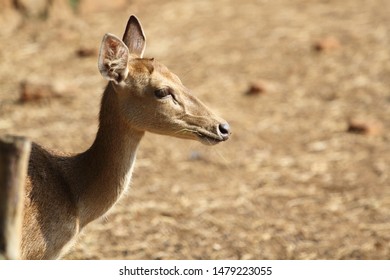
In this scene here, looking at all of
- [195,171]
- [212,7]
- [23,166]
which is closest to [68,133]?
[195,171]

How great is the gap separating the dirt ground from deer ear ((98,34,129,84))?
127cm

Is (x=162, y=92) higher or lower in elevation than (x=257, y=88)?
higher

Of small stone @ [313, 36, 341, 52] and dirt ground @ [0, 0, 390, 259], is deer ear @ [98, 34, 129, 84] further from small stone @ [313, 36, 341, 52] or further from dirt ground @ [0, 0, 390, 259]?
A: small stone @ [313, 36, 341, 52]

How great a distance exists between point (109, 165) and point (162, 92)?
1.90 ft

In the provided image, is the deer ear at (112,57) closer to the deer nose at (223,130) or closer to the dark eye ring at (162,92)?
the dark eye ring at (162,92)

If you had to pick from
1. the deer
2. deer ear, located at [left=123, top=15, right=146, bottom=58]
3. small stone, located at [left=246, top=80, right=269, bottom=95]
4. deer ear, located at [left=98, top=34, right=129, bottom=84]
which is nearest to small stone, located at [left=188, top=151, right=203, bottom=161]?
small stone, located at [left=246, top=80, right=269, bottom=95]

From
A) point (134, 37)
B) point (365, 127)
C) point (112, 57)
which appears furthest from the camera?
point (365, 127)

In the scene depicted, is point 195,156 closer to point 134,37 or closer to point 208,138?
point 134,37

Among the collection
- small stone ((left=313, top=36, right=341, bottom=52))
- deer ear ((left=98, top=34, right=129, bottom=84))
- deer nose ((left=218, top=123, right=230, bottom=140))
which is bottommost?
small stone ((left=313, top=36, right=341, bottom=52))

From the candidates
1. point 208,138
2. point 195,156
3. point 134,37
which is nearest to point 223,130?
point 208,138

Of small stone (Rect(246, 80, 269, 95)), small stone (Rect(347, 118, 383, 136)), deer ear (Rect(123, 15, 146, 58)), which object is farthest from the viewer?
small stone (Rect(246, 80, 269, 95))

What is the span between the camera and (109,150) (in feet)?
17.3

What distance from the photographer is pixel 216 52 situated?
10508mm

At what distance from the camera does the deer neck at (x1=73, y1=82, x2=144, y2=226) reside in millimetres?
5227
